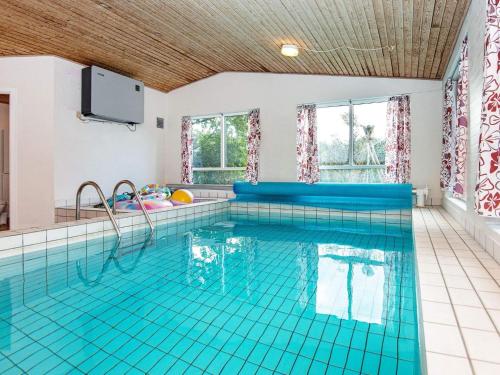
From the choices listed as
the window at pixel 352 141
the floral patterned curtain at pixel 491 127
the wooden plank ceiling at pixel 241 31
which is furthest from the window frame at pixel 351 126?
the floral patterned curtain at pixel 491 127

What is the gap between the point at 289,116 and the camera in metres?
6.07

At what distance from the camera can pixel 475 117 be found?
2.52 metres

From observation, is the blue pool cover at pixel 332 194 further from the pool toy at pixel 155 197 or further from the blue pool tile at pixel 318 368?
the blue pool tile at pixel 318 368

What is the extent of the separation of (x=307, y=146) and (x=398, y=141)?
5.05ft

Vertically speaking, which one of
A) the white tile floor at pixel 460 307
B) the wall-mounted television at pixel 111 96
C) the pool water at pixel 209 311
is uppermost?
the wall-mounted television at pixel 111 96

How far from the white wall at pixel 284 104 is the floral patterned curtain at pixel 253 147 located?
16 centimetres

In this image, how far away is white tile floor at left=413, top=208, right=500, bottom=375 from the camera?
95 cm

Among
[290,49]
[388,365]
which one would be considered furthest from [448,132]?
[388,365]

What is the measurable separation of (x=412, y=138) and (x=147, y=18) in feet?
14.5

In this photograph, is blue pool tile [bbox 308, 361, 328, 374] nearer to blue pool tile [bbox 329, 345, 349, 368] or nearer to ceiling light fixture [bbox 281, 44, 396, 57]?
blue pool tile [bbox 329, 345, 349, 368]

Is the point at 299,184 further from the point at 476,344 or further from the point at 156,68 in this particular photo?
the point at 476,344

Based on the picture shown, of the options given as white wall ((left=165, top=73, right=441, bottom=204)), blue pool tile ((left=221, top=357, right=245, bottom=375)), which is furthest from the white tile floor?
white wall ((left=165, top=73, right=441, bottom=204))

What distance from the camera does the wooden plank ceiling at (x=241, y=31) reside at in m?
3.25

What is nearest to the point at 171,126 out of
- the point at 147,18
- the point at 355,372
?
the point at 147,18
